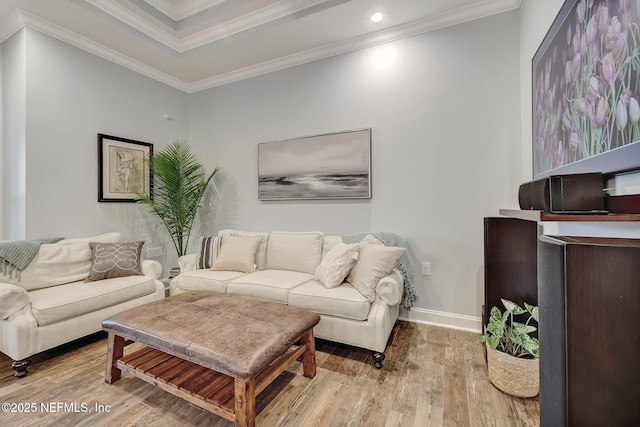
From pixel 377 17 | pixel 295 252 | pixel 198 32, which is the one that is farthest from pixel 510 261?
pixel 198 32

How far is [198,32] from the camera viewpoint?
10.3 feet

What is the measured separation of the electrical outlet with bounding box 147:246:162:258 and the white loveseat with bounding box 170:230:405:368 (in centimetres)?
84

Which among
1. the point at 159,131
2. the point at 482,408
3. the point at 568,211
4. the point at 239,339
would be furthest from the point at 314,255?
the point at 159,131

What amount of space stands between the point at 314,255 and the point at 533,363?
183cm

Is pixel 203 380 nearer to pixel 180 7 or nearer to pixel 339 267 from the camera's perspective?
pixel 339 267

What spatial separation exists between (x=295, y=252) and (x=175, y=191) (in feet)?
5.71

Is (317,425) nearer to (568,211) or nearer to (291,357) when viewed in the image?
(291,357)

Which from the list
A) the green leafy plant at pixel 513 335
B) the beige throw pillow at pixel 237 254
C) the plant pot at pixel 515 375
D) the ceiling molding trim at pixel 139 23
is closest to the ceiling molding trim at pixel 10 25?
the ceiling molding trim at pixel 139 23

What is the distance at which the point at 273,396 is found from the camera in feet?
5.66

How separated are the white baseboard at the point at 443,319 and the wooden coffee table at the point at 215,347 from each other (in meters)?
Result: 1.31

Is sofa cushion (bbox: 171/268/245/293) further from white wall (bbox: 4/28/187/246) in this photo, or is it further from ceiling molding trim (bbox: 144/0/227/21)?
ceiling molding trim (bbox: 144/0/227/21)

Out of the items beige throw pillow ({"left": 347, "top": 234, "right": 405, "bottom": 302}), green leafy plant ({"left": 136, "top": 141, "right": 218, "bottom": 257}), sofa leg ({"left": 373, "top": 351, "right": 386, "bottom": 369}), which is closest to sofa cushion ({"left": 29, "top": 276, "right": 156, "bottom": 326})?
green leafy plant ({"left": 136, "top": 141, "right": 218, "bottom": 257})

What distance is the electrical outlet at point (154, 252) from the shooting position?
3.68 metres

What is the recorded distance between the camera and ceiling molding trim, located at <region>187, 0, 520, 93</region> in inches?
99.3
